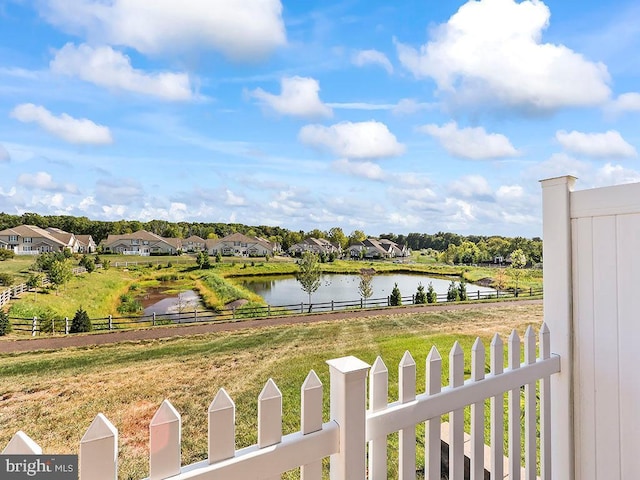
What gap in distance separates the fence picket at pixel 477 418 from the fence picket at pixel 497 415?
0.05 m

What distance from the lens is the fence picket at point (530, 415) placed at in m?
0.92

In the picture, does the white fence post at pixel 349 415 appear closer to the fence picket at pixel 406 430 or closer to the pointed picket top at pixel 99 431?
the fence picket at pixel 406 430

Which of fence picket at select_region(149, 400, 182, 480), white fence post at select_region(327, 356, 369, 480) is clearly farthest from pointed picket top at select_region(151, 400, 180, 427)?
white fence post at select_region(327, 356, 369, 480)

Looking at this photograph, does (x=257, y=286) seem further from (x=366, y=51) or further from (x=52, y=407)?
(x=366, y=51)

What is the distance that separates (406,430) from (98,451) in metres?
0.53

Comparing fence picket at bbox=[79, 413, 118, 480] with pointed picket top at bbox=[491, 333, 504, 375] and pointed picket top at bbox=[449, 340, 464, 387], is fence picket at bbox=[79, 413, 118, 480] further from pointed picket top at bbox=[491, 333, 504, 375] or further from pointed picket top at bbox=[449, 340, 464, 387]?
pointed picket top at bbox=[491, 333, 504, 375]

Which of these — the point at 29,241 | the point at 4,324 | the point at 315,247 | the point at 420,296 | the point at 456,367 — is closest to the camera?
the point at 456,367

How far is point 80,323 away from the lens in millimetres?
1479

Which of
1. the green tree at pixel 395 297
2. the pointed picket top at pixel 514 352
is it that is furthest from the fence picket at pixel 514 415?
the green tree at pixel 395 297

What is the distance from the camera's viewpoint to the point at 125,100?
5.10 ft

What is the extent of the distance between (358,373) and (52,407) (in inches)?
54.1

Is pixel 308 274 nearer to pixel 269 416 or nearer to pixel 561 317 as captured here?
pixel 561 317

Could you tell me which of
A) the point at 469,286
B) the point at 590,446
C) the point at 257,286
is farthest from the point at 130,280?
the point at 469,286

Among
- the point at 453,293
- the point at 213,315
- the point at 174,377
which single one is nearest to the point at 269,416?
the point at 174,377
